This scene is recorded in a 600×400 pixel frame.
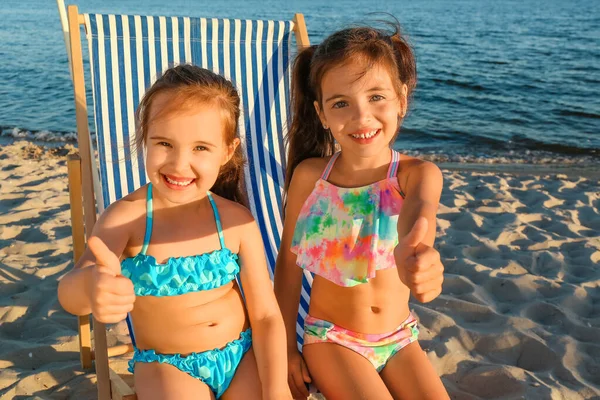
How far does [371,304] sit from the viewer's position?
2.13 m

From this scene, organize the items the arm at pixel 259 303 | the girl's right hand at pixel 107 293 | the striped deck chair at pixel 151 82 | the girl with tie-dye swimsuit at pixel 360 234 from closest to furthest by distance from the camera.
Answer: the girl's right hand at pixel 107 293 < the arm at pixel 259 303 < the girl with tie-dye swimsuit at pixel 360 234 < the striped deck chair at pixel 151 82

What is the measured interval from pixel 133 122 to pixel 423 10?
98.7ft

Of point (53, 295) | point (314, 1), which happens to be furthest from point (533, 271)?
point (314, 1)

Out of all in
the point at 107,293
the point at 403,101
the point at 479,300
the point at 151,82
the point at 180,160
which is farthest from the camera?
the point at 479,300

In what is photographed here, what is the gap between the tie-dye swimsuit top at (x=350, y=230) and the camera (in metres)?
Result: 2.09

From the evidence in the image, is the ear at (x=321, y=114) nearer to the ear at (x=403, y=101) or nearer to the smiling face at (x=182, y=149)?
the ear at (x=403, y=101)

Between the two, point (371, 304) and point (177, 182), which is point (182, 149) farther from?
point (371, 304)

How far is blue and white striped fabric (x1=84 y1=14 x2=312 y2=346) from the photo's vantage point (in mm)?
2627

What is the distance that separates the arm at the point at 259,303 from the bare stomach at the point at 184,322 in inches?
3.1

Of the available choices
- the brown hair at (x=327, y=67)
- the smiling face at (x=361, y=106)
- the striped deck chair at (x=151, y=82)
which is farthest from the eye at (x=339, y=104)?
the striped deck chair at (x=151, y=82)

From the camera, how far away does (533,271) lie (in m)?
3.61

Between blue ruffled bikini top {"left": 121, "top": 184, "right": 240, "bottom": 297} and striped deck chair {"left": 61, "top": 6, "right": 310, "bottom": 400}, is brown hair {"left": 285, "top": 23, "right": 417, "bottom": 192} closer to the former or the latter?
striped deck chair {"left": 61, "top": 6, "right": 310, "bottom": 400}

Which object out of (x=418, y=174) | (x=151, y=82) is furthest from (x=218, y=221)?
(x=151, y=82)

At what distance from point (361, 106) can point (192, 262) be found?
75 centimetres
